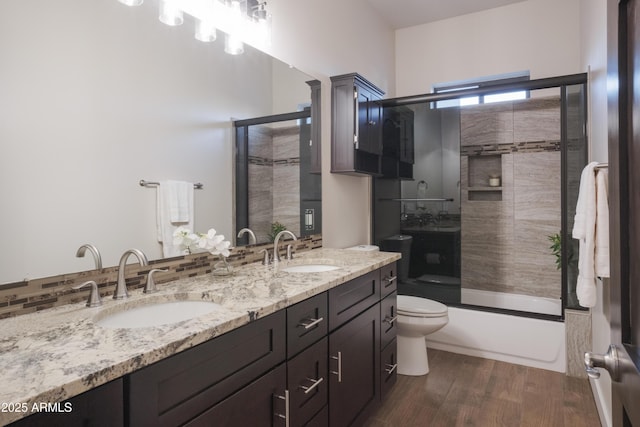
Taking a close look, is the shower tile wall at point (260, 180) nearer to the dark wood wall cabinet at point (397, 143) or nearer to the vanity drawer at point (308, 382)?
the vanity drawer at point (308, 382)

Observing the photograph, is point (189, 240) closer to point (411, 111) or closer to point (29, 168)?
point (29, 168)

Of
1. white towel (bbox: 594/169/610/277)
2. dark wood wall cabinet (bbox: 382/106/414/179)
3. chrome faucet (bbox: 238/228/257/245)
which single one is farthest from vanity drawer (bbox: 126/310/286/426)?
dark wood wall cabinet (bbox: 382/106/414/179)

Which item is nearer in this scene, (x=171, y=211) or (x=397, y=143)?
(x=171, y=211)

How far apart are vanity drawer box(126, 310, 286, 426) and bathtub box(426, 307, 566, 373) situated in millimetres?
2163

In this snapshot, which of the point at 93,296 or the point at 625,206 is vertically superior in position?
the point at 625,206

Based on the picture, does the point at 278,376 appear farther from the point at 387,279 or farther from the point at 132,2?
the point at 132,2

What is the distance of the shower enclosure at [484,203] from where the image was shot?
131 inches

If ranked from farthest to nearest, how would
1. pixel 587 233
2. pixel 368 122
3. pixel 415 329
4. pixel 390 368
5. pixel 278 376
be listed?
pixel 368 122 → pixel 415 329 → pixel 390 368 → pixel 587 233 → pixel 278 376

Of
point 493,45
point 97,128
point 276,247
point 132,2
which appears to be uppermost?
point 493,45

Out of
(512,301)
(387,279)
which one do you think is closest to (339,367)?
(387,279)

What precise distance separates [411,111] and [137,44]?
2456 mm

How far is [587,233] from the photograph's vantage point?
5.29 feet

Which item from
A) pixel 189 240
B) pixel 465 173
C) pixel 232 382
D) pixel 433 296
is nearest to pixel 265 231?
pixel 189 240

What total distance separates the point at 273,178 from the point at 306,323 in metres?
1.00
